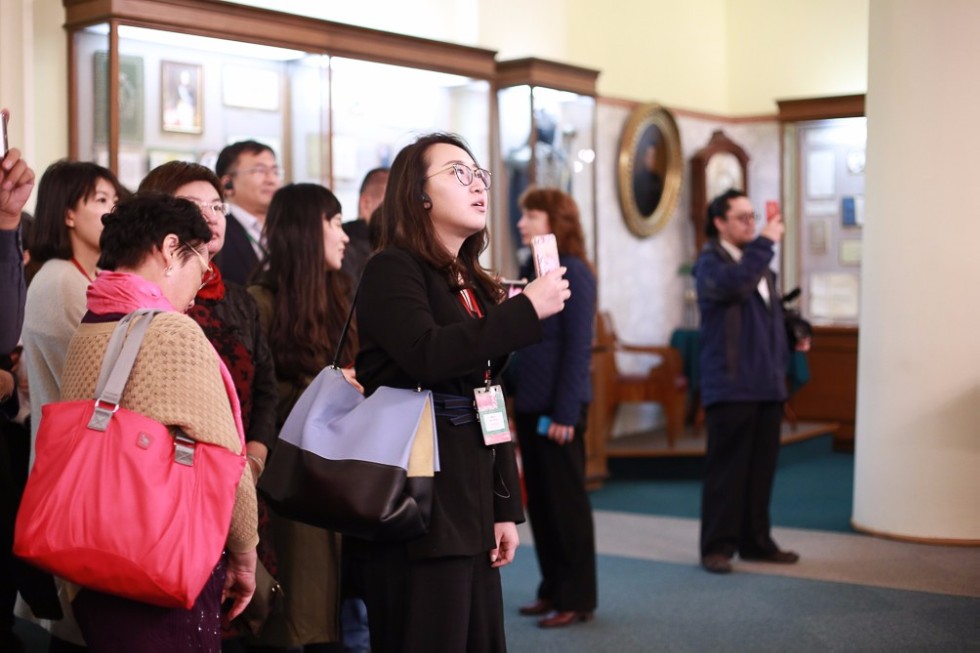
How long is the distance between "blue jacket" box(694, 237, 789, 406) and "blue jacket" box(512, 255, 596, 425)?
3.47 feet

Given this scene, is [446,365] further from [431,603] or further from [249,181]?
[249,181]

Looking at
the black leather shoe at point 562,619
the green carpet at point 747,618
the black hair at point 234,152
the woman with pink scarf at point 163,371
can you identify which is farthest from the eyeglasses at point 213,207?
the black leather shoe at point 562,619

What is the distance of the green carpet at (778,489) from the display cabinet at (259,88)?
2452 millimetres

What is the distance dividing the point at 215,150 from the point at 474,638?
4383 millimetres

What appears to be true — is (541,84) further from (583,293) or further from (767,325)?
(583,293)

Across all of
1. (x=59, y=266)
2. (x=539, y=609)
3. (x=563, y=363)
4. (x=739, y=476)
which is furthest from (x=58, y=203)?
(x=739, y=476)

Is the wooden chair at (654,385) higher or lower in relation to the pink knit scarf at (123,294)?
lower

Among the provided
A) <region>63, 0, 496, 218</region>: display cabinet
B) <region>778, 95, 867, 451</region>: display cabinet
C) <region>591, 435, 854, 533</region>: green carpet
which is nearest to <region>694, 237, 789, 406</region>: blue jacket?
<region>591, 435, 854, 533</region>: green carpet

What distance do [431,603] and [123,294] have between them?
0.87 metres

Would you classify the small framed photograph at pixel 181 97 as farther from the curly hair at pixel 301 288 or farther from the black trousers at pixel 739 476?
the black trousers at pixel 739 476

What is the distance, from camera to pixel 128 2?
5.61m

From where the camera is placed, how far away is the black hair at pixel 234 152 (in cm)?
483

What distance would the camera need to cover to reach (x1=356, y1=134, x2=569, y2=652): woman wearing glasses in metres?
2.38

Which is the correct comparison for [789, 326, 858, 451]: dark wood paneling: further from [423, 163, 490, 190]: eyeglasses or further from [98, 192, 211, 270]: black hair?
[98, 192, 211, 270]: black hair
